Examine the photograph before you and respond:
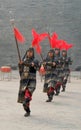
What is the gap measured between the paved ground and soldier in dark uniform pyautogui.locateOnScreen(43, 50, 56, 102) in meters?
0.32

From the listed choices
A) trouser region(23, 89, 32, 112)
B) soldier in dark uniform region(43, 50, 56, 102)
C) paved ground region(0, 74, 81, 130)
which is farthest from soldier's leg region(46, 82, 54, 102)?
trouser region(23, 89, 32, 112)

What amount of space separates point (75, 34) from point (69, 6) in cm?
193

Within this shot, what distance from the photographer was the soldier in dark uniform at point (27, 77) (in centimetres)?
1224

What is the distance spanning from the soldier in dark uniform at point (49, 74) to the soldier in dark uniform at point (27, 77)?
284 cm

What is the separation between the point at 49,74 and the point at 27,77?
3.32 metres

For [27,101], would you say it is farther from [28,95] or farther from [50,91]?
[50,91]

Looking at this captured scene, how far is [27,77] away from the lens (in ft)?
40.6

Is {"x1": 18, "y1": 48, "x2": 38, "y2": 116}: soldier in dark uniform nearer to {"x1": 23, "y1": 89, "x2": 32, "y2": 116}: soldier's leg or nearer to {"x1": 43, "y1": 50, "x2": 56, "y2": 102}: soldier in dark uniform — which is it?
{"x1": 23, "y1": 89, "x2": 32, "y2": 116}: soldier's leg

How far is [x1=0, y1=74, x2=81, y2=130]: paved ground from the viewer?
10.8m

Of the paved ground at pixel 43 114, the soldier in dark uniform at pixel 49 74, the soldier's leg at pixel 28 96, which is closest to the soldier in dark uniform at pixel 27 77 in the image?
the soldier's leg at pixel 28 96

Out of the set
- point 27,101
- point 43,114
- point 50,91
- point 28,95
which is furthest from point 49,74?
point 27,101

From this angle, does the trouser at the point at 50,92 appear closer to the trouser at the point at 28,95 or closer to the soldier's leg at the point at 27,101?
the trouser at the point at 28,95

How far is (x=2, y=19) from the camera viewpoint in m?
35.6

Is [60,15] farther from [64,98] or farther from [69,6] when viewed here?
[64,98]
